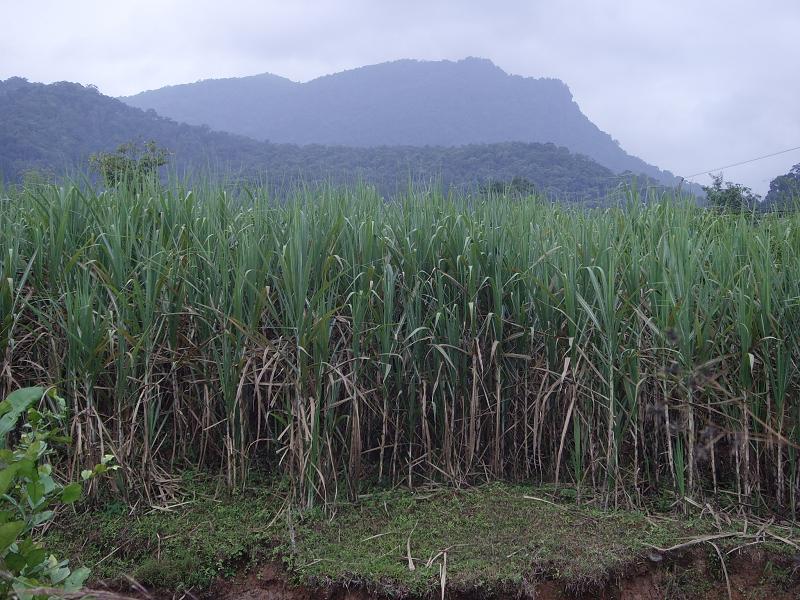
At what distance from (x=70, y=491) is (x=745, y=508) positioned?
9.24 feet

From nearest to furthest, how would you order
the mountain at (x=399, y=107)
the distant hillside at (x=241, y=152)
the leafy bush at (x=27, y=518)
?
the leafy bush at (x=27, y=518), the distant hillside at (x=241, y=152), the mountain at (x=399, y=107)

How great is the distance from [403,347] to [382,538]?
87 centimetres

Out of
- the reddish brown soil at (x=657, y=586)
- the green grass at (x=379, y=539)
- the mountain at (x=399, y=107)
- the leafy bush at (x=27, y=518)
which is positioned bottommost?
the reddish brown soil at (x=657, y=586)

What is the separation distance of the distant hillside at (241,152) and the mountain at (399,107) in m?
30.4

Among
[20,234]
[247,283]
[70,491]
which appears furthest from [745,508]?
[20,234]

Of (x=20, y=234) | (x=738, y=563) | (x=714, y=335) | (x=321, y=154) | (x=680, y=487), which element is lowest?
(x=738, y=563)

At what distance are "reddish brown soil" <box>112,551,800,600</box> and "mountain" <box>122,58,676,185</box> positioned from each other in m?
51.6

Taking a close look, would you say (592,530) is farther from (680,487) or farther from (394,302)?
(394,302)

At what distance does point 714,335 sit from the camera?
10.3ft

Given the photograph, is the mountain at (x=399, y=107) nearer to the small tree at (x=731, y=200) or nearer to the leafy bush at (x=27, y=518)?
the small tree at (x=731, y=200)

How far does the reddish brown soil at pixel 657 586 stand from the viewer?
2.66 m

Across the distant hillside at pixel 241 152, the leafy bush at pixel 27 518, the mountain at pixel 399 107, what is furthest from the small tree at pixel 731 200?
the mountain at pixel 399 107

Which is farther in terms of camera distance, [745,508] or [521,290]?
[521,290]

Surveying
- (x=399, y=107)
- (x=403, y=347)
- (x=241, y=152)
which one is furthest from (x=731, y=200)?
(x=399, y=107)
